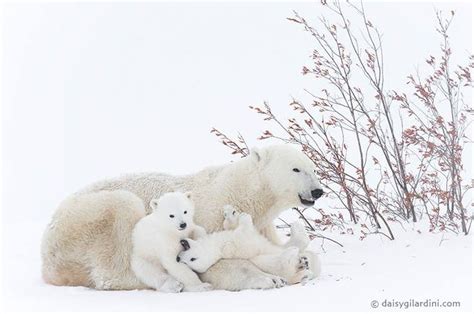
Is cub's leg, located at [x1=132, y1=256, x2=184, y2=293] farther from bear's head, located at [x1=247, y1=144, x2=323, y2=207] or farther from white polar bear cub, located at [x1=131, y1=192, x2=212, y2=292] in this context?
bear's head, located at [x1=247, y1=144, x2=323, y2=207]

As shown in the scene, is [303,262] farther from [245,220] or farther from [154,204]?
[154,204]

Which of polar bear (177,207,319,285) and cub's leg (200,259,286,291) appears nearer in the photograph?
A: cub's leg (200,259,286,291)

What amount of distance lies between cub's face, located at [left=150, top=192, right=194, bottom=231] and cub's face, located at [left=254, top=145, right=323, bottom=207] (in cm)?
76

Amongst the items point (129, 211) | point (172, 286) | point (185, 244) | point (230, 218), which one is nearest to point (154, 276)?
point (172, 286)

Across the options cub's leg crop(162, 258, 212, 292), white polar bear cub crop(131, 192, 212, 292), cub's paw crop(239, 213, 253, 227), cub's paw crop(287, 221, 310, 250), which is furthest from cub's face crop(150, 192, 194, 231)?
cub's paw crop(287, 221, 310, 250)

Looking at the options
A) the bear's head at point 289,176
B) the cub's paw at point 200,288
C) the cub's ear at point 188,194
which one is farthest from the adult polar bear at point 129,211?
the cub's paw at point 200,288

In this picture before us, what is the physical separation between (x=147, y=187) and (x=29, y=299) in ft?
4.47

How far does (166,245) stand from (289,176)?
3.92 ft

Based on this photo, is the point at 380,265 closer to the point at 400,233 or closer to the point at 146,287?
the point at 400,233

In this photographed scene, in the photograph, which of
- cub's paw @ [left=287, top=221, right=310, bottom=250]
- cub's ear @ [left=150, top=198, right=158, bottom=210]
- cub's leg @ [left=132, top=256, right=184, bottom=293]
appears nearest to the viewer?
cub's leg @ [left=132, top=256, right=184, bottom=293]

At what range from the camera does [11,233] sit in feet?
32.8

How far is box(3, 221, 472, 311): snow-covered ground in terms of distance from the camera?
490cm

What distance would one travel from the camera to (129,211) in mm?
5867

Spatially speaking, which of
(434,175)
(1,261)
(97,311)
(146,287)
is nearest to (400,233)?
(434,175)
